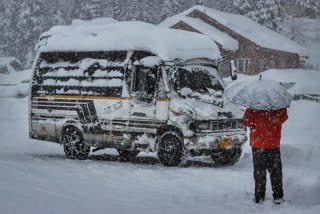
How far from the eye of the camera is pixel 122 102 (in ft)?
35.6

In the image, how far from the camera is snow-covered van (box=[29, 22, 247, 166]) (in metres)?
10.0

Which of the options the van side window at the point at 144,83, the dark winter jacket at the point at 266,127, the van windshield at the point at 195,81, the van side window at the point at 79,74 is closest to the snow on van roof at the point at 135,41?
the van side window at the point at 79,74

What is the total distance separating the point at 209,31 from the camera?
120 ft

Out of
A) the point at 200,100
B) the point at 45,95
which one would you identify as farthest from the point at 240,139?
the point at 45,95

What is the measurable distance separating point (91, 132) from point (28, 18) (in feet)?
209

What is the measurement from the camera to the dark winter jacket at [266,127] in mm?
6633

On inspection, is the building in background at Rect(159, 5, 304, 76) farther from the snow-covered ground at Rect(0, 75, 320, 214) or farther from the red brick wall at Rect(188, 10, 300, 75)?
the snow-covered ground at Rect(0, 75, 320, 214)

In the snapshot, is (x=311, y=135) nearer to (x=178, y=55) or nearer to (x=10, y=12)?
(x=178, y=55)

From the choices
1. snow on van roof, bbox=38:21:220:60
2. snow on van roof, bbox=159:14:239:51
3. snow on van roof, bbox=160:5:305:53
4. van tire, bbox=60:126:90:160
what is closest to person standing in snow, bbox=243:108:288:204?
snow on van roof, bbox=38:21:220:60

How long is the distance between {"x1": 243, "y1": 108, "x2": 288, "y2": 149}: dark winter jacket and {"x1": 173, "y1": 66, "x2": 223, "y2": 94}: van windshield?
11.7 ft

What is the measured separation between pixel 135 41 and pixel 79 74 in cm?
201

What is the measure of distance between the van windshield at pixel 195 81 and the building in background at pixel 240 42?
82.6ft

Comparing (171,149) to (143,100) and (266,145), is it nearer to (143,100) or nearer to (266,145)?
(143,100)

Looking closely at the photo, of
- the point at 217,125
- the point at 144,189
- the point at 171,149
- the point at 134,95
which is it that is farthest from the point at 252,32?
the point at 144,189
